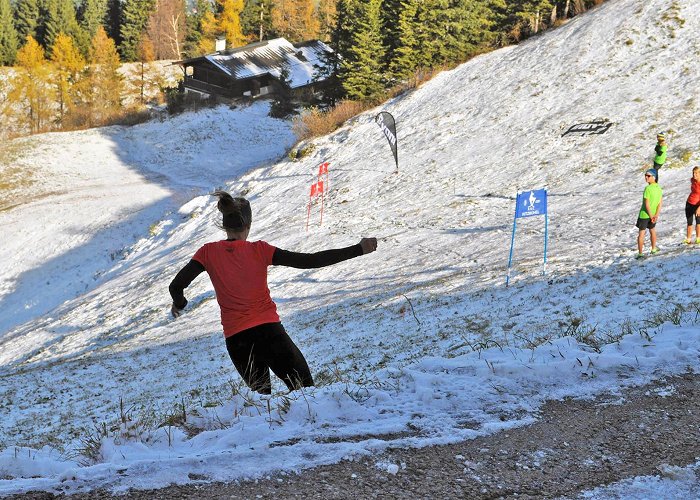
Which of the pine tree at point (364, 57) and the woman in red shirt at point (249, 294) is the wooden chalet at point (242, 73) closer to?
the pine tree at point (364, 57)

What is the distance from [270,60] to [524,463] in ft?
233

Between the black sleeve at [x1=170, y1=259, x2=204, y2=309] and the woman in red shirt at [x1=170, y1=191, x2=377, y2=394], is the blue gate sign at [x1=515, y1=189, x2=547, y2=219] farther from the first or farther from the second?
the black sleeve at [x1=170, y1=259, x2=204, y2=309]

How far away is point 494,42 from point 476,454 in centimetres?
4075

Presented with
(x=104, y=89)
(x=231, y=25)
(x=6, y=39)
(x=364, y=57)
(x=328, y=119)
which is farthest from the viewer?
(x=231, y=25)

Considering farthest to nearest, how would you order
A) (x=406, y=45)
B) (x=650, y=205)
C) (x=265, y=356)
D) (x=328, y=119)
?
(x=406, y=45)
(x=328, y=119)
(x=650, y=205)
(x=265, y=356)

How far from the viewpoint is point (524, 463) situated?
11.8ft

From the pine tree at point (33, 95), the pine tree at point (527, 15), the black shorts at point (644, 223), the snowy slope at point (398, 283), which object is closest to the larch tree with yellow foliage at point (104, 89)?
the pine tree at point (33, 95)

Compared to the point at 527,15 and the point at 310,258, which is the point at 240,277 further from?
the point at 527,15

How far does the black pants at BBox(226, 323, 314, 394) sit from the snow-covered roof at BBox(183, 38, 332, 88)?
62.2 m

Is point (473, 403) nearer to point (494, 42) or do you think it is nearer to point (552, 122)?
point (552, 122)

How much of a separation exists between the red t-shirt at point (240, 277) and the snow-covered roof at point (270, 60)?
62.1 meters

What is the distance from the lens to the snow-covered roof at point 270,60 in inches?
2608

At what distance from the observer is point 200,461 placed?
358cm

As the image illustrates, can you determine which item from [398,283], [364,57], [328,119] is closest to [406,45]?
[364,57]
